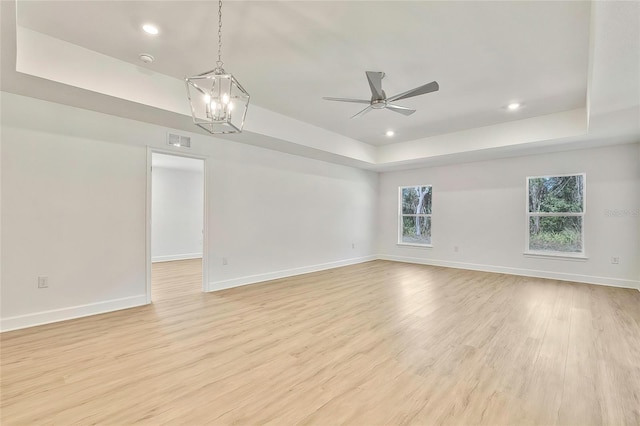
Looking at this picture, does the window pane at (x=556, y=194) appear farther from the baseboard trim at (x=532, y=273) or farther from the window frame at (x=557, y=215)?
the baseboard trim at (x=532, y=273)

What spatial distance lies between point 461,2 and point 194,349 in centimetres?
376

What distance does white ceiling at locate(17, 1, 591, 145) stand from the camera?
247 cm

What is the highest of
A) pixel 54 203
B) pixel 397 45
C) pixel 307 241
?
pixel 397 45

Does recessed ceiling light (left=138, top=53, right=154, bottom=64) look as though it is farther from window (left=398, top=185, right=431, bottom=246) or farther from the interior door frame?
window (left=398, top=185, right=431, bottom=246)

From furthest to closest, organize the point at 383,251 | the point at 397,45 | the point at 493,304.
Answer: the point at 383,251 → the point at 493,304 → the point at 397,45

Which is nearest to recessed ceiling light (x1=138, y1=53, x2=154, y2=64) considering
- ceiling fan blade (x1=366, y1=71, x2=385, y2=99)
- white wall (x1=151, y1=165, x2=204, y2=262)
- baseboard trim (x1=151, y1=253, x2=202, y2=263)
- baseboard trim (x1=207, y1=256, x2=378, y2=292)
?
ceiling fan blade (x1=366, y1=71, x2=385, y2=99)

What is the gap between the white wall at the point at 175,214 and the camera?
8.12 meters

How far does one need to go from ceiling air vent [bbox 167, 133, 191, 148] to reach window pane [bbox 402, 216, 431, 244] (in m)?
5.76

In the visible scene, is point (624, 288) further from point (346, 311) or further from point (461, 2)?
point (461, 2)

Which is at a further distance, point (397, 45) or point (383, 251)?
point (383, 251)

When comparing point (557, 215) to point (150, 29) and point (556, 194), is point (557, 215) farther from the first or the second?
point (150, 29)

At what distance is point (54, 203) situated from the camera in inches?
137

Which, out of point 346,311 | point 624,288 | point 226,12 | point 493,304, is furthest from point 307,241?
point 624,288

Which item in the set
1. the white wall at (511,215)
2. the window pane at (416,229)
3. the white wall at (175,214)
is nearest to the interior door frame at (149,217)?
the white wall at (175,214)
